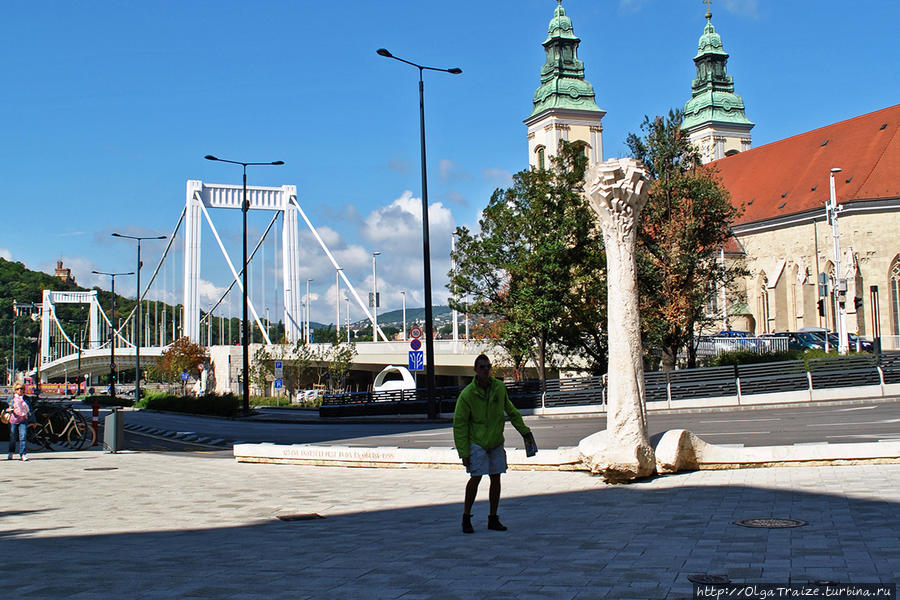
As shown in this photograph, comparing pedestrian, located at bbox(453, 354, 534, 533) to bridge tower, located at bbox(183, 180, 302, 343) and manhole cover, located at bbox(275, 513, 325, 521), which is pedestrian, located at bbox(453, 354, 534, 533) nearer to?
manhole cover, located at bbox(275, 513, 325, 521)

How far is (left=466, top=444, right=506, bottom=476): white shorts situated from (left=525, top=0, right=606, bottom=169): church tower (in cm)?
7954

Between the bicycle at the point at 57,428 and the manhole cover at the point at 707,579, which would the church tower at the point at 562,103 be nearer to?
the bicycle at the point at 57,428

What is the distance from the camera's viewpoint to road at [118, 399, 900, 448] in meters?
15.1

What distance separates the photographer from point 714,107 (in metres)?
103

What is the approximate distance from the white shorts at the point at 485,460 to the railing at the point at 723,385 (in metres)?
20.3

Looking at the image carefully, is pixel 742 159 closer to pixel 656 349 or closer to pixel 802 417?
pixel 656 349

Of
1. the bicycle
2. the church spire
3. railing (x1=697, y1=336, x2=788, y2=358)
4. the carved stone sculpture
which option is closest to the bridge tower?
the church spire

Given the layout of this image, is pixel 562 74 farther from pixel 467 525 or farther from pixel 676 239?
pixel 467 525

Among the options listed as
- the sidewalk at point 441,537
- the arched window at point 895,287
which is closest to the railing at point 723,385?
the sidewalk at point 441,537

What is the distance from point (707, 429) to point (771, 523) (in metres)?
10.9

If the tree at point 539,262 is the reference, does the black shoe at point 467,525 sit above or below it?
below

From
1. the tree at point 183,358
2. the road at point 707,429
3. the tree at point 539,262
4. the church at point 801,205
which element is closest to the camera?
the road at point 707,429

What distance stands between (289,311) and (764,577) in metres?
65.3

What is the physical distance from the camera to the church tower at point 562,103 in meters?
87.2
